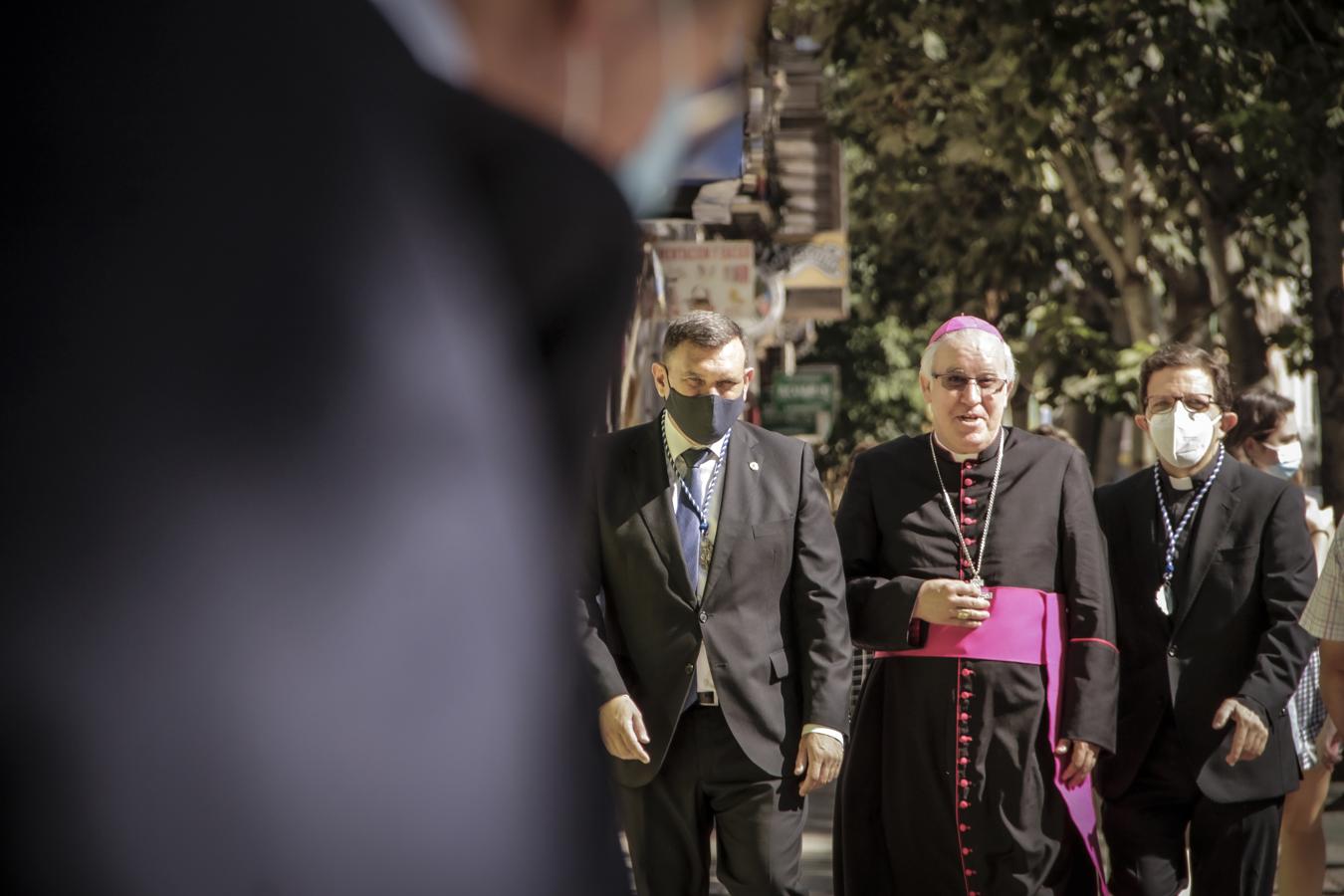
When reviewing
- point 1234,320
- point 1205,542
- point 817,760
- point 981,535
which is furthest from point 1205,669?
point 1234,320

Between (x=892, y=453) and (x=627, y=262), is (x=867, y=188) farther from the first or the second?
(x=627, y=262)

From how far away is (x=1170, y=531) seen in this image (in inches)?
218

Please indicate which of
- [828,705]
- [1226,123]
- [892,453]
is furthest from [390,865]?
[1226,123]

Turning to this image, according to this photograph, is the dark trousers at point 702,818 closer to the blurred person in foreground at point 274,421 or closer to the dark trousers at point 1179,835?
the dark trousers at point 1179,835

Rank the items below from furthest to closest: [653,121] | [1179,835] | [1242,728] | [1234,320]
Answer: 1. [1234,320]
2. [1179,835]
3. [1242,728]
4. [653,121]

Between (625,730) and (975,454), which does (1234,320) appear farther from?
(625,730)

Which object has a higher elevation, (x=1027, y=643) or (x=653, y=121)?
(x=653, y=121)

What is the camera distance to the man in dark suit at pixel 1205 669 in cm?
532

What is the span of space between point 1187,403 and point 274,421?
4957 mm

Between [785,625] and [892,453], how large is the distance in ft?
2.09

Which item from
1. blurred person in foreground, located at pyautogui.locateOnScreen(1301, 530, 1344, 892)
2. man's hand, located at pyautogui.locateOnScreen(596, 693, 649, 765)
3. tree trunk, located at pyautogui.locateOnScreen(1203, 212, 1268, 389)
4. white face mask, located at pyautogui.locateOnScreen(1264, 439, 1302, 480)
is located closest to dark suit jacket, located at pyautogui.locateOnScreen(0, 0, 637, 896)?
man's hand, located at pyautogui.locateOnScreen(596, 693, 649, 765)

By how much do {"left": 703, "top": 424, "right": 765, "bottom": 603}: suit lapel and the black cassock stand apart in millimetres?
338

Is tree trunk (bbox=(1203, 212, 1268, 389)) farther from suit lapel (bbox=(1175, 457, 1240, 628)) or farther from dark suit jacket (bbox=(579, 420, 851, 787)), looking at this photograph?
dark suit jacket (bbox=(579, 420, 851, 787))

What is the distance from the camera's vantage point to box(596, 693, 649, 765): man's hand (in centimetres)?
455
